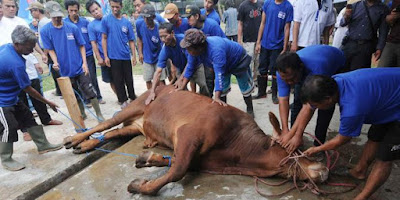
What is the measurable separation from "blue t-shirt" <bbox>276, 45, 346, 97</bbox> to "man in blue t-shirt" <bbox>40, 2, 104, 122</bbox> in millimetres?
3643

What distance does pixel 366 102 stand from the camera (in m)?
2.35

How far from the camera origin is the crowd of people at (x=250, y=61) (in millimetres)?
2477

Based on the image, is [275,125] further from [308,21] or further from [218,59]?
[308,21]

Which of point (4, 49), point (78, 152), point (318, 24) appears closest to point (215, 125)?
point (78, 152)

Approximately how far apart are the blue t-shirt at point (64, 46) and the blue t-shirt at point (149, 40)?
1.31m

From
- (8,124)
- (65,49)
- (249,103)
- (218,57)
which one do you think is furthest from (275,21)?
(8,124)

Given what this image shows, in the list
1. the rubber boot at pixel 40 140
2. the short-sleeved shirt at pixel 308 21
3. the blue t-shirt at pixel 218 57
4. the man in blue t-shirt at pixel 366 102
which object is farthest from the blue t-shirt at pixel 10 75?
the short-sleeved shirt at pixel 308 21

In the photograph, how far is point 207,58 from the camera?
445cm

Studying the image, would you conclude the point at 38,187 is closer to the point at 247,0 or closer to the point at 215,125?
the point at 215,125

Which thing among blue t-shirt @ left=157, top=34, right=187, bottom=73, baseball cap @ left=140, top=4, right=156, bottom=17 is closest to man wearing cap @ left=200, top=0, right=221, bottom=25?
baseball cap @ left=140, top=4, right=156, bottom=17

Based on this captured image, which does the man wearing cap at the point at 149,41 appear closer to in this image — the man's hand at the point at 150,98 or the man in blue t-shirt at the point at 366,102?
the man's hand at the point at 150,98

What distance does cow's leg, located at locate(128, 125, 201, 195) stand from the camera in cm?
298

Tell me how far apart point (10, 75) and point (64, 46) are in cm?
180

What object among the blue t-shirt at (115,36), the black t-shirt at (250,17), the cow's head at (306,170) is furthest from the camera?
the black t-shirt at (250,17)
